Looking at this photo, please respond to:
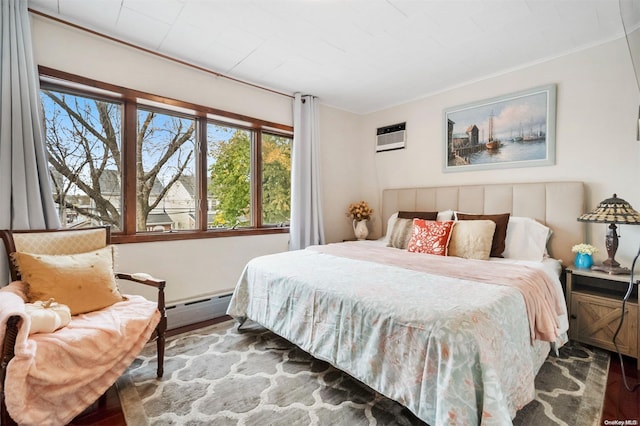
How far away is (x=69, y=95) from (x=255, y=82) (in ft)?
5.55

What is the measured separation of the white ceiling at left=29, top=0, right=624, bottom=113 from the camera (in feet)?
6.66

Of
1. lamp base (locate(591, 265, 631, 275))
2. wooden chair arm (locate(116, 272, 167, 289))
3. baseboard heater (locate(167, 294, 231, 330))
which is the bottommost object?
baseboard heater (locate(167, 294, 231, 330))

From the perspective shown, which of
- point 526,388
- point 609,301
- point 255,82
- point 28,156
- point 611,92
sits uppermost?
point 255,82

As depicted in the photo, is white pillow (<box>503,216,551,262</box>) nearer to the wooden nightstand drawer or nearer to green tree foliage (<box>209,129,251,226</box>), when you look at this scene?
the wooden nightstand drawer

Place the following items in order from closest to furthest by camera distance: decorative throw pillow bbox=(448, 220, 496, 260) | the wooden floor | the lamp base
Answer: the wooden floor → the lamp base → decorative throw pillow bbox=(448, 220, 496, 260)

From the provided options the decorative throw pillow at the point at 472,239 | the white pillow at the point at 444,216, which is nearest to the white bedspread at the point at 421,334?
the decorative throw pillow at the point at 472,239

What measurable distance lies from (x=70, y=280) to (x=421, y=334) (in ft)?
6.67

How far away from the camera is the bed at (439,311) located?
3.93 feet

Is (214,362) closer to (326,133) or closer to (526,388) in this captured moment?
(526,388)

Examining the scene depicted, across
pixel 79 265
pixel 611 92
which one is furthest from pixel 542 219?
pixel 79 265

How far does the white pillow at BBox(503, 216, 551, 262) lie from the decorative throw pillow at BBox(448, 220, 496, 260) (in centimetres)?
23

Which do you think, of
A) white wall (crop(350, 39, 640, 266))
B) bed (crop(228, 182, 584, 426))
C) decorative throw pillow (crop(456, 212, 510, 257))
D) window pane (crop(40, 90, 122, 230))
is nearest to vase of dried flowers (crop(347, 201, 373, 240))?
bed (crop(228, 182, 584, 426))

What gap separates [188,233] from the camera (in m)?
2.89

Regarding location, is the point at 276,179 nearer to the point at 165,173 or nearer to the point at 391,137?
the point at 165,173
